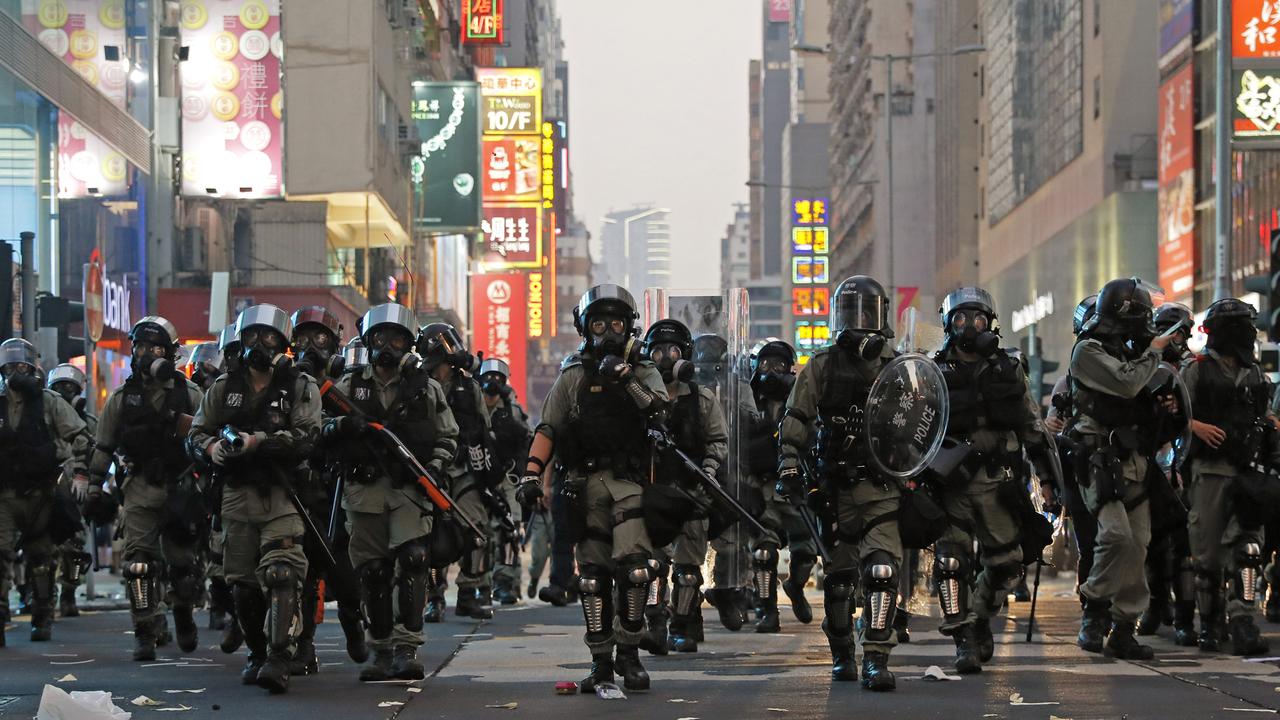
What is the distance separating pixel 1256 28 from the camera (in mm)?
27469

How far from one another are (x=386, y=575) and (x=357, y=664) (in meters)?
1.33

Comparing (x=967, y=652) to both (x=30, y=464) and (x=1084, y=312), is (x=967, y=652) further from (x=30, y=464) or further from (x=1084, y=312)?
(x=30, y=464)

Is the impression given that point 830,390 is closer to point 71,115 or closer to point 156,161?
point 71,115

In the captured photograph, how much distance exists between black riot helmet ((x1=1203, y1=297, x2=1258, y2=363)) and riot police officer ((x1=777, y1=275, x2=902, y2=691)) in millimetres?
2569

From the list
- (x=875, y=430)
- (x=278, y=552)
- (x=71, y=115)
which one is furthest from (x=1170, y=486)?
(x=71, y=115)

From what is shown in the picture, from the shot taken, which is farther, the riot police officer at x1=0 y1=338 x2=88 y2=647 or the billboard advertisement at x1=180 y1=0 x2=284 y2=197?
the billboard advertisement at x1=180 y1=0 x2=284 y2=197

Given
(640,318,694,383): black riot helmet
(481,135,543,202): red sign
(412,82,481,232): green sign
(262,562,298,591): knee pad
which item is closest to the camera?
(262,562,298,591): knee pad

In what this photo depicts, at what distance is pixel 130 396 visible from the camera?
43.6 ft

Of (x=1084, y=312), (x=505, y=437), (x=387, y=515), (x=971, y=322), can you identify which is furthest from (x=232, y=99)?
(x=971, y=322)

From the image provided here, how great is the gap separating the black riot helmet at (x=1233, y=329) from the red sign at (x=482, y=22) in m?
50.1

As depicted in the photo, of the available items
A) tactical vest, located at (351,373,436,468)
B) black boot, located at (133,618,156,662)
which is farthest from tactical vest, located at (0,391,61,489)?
tactical vest, located at (351,373,436,468)

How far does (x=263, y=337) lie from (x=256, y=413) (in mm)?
389

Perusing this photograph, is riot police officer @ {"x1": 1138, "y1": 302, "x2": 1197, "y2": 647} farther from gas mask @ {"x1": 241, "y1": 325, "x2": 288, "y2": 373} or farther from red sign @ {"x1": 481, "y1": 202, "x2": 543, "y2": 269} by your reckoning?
red sign @ {"x1": 481, "y1": 202, "x2": 543, "y2": 269}

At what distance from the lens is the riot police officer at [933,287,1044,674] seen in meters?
11.4
